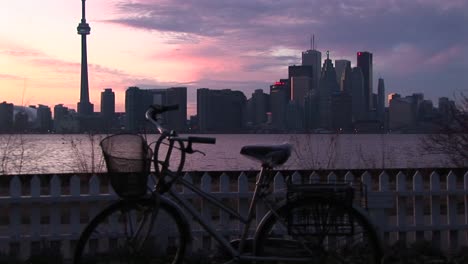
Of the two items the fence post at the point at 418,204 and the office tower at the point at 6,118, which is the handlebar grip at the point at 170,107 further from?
the office tower at the point at 6,118

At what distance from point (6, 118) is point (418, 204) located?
9978 mm

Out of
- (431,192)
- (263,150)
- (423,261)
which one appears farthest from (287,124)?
(263,150)

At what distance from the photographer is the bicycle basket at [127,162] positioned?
13.6 feet

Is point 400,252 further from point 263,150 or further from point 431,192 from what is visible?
point 263,150

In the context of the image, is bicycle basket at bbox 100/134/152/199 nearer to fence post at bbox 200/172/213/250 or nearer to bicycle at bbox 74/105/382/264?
bicycle at bbox 74/105/382/264

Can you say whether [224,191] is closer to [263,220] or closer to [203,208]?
[203,208]

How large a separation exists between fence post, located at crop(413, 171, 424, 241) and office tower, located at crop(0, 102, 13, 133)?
30.8 ft

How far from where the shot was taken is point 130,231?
454 cm

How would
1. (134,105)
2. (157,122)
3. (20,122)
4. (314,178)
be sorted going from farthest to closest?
(20,122)
(134,105)
(314,178)
(157,122)

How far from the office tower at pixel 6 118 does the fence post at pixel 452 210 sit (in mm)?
9665

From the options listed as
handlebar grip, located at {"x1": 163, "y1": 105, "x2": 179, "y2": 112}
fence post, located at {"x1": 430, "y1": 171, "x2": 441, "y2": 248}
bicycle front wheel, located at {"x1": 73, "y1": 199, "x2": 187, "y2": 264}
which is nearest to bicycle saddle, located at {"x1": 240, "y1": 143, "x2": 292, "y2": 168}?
handlebar grip, located at {"x1": 163, "y1": 105, "x2": 179, "y2": 112}

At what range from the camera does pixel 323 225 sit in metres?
4.40

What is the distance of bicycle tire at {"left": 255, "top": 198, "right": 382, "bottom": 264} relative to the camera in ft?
14.4

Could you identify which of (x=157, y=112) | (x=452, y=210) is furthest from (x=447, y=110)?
(x=157, y=112)
